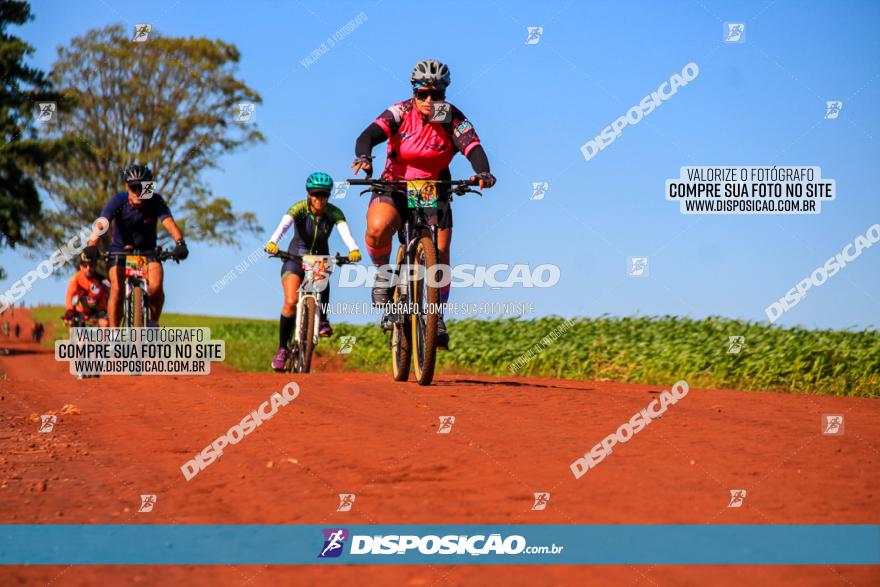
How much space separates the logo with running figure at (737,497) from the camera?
469 centimetres

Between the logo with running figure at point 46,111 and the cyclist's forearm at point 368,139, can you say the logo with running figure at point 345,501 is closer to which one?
the cyclist's forearm at point 368,139

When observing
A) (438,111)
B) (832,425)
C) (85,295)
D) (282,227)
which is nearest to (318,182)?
(282,227)

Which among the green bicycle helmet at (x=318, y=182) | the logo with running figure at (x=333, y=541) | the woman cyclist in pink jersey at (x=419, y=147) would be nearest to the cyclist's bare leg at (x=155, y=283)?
the green bicycle helmet at (x=318, y=182)

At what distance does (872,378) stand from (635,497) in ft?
42.5

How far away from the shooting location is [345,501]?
479 cm

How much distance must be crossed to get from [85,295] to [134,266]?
9.53 ft

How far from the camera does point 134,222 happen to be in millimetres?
12094

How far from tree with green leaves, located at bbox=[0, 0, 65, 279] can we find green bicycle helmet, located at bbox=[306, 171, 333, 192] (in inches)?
885

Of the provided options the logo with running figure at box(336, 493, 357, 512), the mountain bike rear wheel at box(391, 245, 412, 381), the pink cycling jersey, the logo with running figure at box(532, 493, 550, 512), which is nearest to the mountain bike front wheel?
the mountain bike rear wheel at box(391, 245, 412, 381)

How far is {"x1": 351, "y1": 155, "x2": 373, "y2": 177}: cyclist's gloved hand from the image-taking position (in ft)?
30.5

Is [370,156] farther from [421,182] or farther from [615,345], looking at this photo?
[615,345]

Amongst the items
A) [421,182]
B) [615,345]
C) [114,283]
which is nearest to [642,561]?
[421,182]

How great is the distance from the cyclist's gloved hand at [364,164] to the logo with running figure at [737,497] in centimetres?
533

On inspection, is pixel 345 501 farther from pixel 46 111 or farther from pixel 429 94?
pixel 46 111
